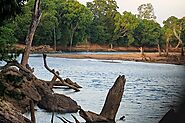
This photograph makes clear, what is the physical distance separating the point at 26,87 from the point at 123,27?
32051mm

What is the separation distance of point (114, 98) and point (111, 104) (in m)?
0.27

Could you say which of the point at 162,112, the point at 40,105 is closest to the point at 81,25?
the point at 40,105

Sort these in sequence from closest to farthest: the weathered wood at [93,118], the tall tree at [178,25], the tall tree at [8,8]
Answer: the tall tree at [178,25], the tall tree at [8,8], the weathered wood at [93,118]

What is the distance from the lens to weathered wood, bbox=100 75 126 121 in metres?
7.01

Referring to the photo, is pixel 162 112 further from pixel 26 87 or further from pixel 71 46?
pixel 71 46

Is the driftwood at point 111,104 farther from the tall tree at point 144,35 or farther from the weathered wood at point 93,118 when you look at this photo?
the tall tree at point 144,35

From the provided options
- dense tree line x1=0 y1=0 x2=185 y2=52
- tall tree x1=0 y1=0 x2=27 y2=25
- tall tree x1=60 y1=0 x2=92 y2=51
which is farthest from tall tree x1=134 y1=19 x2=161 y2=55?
tall tree x1=0 y1=0 x2=27 y2=25

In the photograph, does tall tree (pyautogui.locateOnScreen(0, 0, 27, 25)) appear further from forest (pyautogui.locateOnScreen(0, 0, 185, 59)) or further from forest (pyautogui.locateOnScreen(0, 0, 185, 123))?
forest (pyautogui.locateOnScreen(0, 0, 185, 59))

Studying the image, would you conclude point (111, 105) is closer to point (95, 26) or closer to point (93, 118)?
point (93, 118)

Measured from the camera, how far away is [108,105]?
7.55 meters

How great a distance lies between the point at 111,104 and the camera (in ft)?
24.2

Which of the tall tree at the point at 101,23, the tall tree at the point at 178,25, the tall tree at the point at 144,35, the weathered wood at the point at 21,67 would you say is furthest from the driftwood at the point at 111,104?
the tall tree at the point at 101,23

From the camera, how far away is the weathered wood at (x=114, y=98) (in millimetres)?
7014

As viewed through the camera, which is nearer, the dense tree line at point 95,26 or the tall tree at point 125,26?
the dense tree line at point 95,26
